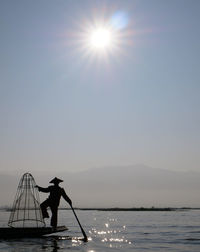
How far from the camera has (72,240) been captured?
831 inches

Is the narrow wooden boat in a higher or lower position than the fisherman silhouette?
lower

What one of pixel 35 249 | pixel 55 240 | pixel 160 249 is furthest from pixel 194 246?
pixel 35 249

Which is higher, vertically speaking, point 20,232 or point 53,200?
point 53,200

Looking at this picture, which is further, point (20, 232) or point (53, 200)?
point (53, 200)

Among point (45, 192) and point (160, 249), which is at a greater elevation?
point (45, 192)

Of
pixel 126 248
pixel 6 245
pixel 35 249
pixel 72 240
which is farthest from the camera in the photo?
pixel 72 240

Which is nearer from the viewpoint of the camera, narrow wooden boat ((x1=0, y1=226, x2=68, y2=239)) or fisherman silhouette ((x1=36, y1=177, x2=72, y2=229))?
narrow wooden boat ((x1=0, y1=226, x2=68, y2=239))

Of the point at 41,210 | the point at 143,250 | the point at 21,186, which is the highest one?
the point at 21,186

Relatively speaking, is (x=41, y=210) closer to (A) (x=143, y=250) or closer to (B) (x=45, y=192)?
(B) (x=45, y=192)

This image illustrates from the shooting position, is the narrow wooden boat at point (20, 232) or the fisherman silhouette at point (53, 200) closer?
the narrow wooden boat at point (20, 232)

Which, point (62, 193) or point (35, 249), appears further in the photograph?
point (62, 193)

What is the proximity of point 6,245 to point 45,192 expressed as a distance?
14.9 ft

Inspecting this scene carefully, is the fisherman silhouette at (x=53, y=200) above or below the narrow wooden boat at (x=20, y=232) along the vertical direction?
above

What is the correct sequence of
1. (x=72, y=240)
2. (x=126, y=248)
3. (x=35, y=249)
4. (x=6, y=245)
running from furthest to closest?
(x=72, y=240), (x=126, y=248), (x=6, y=245), (x=35, y=249)
